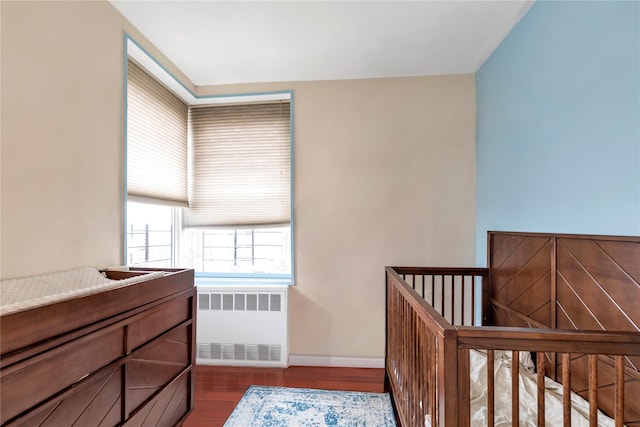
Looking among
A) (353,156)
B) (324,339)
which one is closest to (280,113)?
(353,156)

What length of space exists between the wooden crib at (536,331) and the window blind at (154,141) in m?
1.89

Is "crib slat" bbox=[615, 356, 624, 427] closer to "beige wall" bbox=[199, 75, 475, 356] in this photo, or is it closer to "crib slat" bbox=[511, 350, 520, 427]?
"crib slat" bbox=[511, 350, 520, 427]

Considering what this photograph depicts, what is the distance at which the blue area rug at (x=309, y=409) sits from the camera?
1.66 meters

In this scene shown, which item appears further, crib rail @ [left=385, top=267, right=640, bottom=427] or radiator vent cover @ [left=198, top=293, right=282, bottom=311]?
radiator vent cover @ [left=198, top=293, right=282, bottom=311]

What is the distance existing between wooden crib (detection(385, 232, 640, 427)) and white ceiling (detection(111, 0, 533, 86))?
142cm

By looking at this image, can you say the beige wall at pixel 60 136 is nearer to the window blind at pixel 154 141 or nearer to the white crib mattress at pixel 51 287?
the white crib mattress at pixel 51 287

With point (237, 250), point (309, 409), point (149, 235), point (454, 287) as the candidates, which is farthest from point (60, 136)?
point (454, 287)

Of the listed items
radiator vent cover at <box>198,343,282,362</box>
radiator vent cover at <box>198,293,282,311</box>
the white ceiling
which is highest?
the white ceiling

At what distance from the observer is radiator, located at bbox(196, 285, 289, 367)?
2.32 m

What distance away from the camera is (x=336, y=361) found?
2.36 m

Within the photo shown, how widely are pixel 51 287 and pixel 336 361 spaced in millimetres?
2026

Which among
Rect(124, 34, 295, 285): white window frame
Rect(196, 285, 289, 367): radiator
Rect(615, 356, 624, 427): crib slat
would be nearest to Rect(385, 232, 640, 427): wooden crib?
Rect(615, 356, 624, 427): crib slat

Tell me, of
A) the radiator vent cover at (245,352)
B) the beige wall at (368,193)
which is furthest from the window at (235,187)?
the radiator vent cover at (245,352)

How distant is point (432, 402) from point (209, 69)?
105 inches
